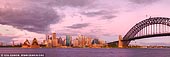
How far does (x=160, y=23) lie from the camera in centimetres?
13012

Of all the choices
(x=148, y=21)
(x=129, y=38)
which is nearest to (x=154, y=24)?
(x=148, y=21)

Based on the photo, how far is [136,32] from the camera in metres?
149

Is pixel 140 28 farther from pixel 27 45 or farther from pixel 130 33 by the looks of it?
pixel 27 45

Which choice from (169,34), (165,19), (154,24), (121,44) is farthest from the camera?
(121,44)

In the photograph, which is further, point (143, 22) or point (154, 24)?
point (143, 22)

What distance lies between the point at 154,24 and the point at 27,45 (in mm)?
89436

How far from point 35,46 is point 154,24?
83.1 metres

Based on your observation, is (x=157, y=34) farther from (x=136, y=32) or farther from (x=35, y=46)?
(x=35, y=46)

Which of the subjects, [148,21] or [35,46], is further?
[35,46]

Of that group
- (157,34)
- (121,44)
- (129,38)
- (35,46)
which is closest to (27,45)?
(35,46)

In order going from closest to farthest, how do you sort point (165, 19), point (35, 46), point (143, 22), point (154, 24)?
1. point (165, 19)
2. point (154, 24)
3. point (143, 22)
4. point (35, 46)

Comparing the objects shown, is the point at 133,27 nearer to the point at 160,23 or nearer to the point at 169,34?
the point at 160,23

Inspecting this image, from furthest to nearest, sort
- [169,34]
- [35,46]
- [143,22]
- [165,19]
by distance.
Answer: [35,46]
[143,22]
[165,19]
[169,34]

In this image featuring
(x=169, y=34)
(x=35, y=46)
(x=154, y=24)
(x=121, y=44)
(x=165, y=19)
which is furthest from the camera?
(x=35, y=46)
